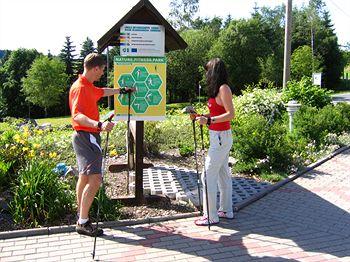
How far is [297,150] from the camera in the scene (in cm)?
920

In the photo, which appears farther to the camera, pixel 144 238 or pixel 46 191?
pixel 46 191

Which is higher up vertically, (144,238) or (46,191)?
(46,191)

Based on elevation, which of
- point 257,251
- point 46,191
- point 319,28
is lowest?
point 257,251

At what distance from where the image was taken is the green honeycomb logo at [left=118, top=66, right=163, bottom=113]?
223 inches

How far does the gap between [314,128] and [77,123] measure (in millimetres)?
7543

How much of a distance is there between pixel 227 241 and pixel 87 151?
1.88m

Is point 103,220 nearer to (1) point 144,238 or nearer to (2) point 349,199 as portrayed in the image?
(1) point 144,238

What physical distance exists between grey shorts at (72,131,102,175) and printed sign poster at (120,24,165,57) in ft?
5.19

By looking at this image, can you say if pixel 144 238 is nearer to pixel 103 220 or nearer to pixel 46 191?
pixel 103 220

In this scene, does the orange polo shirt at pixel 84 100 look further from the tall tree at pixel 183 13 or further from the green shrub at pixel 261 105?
the tall tree at pixel 183 13

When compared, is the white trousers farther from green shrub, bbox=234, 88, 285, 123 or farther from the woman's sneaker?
green shrub, bbox=234, 88, 285, 123

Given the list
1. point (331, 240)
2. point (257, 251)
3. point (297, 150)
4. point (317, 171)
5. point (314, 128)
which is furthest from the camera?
point (314, 128)

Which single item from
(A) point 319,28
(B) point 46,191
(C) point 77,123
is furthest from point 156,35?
(A) point 319,28

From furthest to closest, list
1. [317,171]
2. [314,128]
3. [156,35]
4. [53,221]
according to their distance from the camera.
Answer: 1. [314,128]
2. [317,171]
3. [156,35]
4. [53,221]
